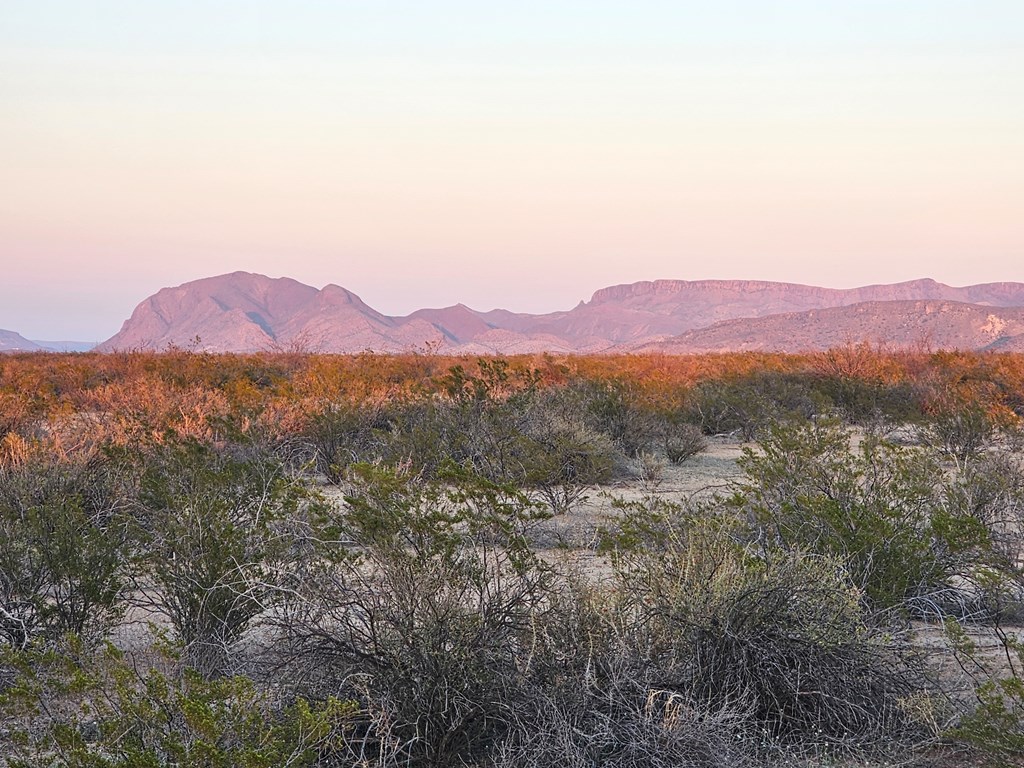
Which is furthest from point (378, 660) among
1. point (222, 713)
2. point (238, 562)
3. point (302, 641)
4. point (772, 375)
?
point (772, 375)

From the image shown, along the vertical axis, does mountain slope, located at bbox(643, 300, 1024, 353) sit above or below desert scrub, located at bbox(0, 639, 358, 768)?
above

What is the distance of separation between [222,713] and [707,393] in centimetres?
1724

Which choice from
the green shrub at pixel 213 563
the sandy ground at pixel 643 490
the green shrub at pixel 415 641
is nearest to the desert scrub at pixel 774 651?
the green shrub at pixel 415 641

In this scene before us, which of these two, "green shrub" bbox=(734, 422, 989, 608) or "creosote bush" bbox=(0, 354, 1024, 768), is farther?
"green shrub" bbox=(734, 422, 989, 608)

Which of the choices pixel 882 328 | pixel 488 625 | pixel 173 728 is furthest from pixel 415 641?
pixel 882 328

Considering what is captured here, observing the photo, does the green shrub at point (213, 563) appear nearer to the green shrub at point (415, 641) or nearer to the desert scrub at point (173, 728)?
the green shrub at point (415, 641)

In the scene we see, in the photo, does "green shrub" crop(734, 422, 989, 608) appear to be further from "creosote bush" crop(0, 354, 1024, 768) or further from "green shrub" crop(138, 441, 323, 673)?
"green shrub" crop(138, 441, 323, 673)

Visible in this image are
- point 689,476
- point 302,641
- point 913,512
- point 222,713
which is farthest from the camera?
point 689,476

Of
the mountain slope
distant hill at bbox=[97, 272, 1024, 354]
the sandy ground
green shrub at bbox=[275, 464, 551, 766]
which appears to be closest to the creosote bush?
green shrub at bbox=[275, 464, 551, 766]

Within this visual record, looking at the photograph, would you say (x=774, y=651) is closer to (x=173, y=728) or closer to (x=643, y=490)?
(x=173, y=728)

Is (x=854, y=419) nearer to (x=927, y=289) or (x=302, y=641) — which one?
(x=302, y=641)

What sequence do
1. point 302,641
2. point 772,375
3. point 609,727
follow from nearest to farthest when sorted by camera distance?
point 609,727 < point 302,641 < point 772,375

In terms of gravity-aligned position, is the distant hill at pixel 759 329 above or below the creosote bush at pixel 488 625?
above

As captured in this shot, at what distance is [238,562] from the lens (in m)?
5.03
